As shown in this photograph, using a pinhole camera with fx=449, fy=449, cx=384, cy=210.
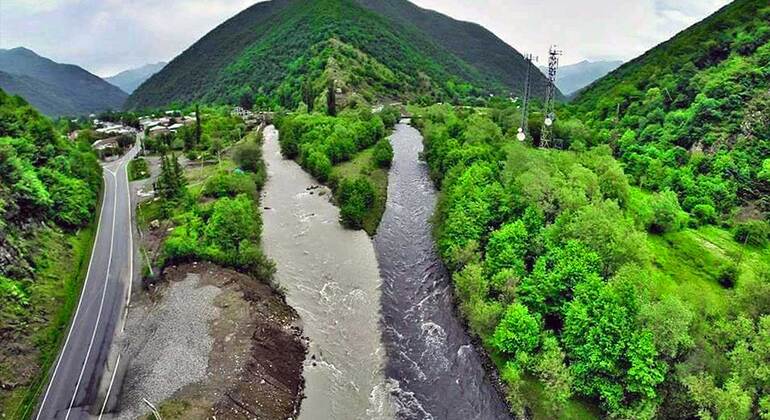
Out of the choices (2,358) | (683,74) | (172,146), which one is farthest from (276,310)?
(683,74)

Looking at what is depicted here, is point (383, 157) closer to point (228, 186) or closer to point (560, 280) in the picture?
point (228, 186)

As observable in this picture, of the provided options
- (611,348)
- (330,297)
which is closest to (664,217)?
(611,348)

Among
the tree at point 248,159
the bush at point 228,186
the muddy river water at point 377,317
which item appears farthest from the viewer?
the tree at point 248,159

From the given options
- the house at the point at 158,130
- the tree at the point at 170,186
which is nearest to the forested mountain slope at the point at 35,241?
the tree at the point at 170,186

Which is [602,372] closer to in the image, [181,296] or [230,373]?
[230,373]

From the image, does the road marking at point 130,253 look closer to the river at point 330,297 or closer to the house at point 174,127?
the river at point 330,297
